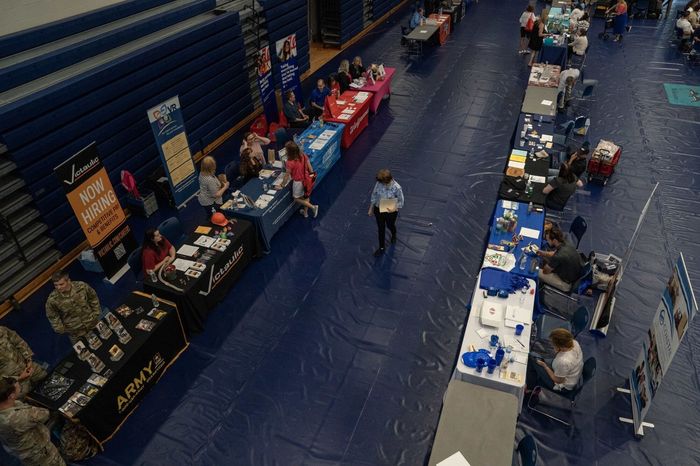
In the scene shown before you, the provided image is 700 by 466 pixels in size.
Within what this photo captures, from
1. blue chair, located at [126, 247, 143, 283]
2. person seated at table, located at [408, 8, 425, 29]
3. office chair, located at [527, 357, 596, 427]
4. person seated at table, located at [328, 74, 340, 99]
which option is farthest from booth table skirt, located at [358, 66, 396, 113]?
office chair, located at [527, 357, 596, 427]

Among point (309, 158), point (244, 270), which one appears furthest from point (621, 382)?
point (309, 158)

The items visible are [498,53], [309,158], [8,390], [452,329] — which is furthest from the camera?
[498,53]

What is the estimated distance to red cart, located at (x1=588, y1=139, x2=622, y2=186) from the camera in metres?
10.3

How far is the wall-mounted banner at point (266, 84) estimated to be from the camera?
38.3 ft

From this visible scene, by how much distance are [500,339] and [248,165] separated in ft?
18.9

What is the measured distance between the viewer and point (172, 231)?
8242mm

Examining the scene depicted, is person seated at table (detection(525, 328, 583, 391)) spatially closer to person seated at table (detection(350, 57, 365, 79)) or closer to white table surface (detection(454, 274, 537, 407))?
white table surface (detection(454, 274, 537, 407))

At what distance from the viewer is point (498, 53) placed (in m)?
17.2

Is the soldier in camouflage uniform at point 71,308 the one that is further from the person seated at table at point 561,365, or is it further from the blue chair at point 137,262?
the person seated at table at point 561,365

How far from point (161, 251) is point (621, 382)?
22.7 ft

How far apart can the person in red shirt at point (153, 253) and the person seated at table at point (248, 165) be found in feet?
8.34

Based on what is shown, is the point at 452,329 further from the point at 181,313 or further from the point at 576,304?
the point at 181,313

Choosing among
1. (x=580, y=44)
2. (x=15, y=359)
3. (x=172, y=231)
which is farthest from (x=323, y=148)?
(x=580, y=44)

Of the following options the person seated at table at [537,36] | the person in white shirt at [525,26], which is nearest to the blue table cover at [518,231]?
the person seated at table at [537,36]
